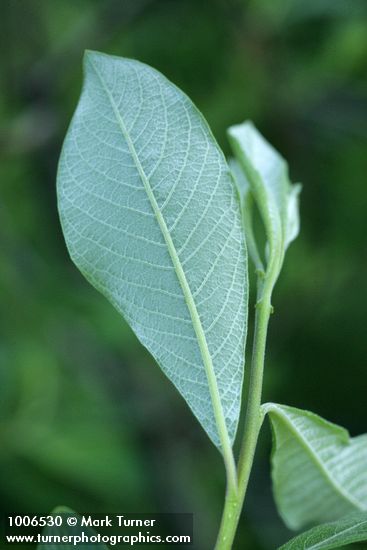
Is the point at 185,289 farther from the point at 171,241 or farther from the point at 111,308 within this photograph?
the point at 111,308

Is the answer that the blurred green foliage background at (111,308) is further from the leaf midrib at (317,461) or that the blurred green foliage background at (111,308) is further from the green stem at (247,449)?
the green stem at (247,449)

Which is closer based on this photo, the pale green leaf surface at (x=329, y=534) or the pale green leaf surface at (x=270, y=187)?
the pale green leaf surface at (x=329, y=534)

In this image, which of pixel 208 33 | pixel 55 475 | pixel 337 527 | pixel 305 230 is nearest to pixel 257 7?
pixel 208 33

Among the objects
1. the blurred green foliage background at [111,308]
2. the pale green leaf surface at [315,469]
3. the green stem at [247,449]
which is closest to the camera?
the green stem at [247,449]

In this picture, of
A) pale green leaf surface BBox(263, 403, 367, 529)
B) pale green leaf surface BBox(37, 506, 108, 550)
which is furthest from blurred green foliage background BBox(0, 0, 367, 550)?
pale green leaf surface BBox(37, 506, 108, 550)

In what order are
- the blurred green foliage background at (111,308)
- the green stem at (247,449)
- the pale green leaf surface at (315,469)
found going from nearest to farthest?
the green stem at (247,449)
the pale green leaf surface at (315,469)
the blurred green foliage background at (111,308)

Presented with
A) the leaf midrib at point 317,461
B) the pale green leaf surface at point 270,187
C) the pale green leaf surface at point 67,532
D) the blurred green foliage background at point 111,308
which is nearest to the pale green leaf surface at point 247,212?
the pale green leaf surface at point 270,187

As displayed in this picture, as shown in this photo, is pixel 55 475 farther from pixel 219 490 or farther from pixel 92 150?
pixel 92 150
